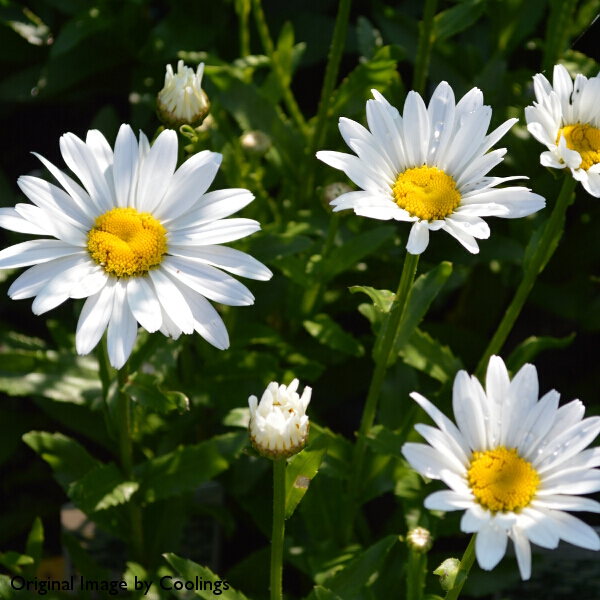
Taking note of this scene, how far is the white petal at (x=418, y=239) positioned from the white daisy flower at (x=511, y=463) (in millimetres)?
176

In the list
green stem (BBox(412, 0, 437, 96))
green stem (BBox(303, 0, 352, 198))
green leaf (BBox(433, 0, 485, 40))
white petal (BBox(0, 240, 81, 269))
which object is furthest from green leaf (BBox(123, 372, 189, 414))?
green leaf (BBox(433, 0, 485, 40))

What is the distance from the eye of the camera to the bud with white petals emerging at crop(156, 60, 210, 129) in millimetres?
1311

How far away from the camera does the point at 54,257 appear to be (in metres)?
1.15

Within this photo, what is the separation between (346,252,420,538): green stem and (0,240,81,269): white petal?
0.49 metres

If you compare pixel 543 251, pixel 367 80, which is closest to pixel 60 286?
pixel 543 251

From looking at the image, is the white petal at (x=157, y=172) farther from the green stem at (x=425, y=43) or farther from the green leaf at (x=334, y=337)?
the green stem at (x=425, y=43)

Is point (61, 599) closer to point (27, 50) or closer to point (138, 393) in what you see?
point (138, 393)

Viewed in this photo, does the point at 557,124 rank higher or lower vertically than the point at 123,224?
higher

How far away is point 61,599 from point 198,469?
0.37m

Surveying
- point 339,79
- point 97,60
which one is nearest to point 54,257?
point 97,60

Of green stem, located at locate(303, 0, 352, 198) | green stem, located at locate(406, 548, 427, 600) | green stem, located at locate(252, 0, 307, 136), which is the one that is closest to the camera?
green stem, located at locate(406, 548, 427, 600)

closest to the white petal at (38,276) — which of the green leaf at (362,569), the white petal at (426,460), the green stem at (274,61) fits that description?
the white petal at (426,460)

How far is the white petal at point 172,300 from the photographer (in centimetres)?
110

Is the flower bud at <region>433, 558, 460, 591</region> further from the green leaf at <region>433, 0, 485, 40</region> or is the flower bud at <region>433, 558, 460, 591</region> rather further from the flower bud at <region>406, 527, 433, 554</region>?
the green leaf at <region>433, 0, 485, 40</region>
